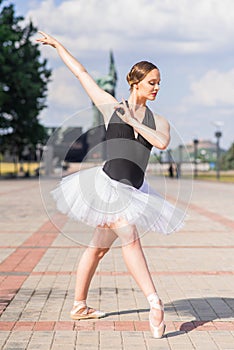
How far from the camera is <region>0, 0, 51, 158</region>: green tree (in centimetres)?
4812

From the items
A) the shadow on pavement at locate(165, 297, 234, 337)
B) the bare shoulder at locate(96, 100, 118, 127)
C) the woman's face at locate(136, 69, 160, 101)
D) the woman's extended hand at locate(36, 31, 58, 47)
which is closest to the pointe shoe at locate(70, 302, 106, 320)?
the shadow on pavement at locate(165, 297, 234, 337)

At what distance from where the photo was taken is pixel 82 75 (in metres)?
5.10

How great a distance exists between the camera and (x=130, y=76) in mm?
5043

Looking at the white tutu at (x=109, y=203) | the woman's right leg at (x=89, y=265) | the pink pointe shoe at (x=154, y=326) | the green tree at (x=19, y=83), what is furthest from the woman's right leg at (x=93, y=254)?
the green tree at (x=19, y=83)

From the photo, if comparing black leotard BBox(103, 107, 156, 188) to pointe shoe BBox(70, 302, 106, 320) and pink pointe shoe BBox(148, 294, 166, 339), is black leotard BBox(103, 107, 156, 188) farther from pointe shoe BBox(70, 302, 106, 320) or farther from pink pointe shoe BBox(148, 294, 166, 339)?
pointe shoe BBox(70, 302, 106, 320)

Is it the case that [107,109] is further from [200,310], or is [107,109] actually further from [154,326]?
[200,310]

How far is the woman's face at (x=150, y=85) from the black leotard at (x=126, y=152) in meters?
0.14

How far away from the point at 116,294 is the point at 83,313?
1.10 metres

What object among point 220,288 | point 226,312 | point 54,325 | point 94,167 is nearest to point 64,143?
point 94,167

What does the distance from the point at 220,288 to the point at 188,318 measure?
1.36m

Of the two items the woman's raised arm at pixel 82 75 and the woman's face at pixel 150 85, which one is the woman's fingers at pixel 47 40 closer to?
the woman's raised arm at pixel 82 75

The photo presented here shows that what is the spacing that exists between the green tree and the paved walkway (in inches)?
1470

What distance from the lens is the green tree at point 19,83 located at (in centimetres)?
4812

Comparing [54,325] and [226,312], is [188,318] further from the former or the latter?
[54,325]
